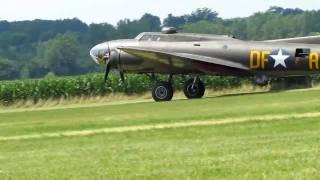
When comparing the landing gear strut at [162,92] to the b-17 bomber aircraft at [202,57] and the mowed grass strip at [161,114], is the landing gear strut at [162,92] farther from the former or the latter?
the mowed grass strip at [161,114]

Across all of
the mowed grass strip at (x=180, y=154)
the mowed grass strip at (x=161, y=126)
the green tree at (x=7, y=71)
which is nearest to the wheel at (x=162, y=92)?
the mowed grass strip at (x=161, y=126)

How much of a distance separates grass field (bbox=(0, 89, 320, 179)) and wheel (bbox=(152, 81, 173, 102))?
566 cm

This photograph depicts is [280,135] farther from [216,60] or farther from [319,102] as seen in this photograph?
[216,60]

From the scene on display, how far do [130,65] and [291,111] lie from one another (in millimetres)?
13644

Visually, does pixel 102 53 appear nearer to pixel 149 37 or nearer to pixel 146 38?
pixel 146 38

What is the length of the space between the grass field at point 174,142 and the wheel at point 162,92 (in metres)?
5.66

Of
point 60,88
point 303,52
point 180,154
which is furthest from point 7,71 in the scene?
point 180,154

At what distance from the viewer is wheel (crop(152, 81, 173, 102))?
110 feet

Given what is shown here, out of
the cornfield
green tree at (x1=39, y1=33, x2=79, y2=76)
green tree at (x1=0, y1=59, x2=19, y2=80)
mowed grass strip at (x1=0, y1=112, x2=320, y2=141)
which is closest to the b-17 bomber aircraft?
the cornfield

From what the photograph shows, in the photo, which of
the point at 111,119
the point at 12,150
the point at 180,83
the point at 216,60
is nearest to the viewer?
the point at 12,150

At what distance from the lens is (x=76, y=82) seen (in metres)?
45.2

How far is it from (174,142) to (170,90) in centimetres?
1708

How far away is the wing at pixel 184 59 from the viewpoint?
109ft

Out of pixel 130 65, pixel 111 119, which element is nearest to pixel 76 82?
pixel 130 65
